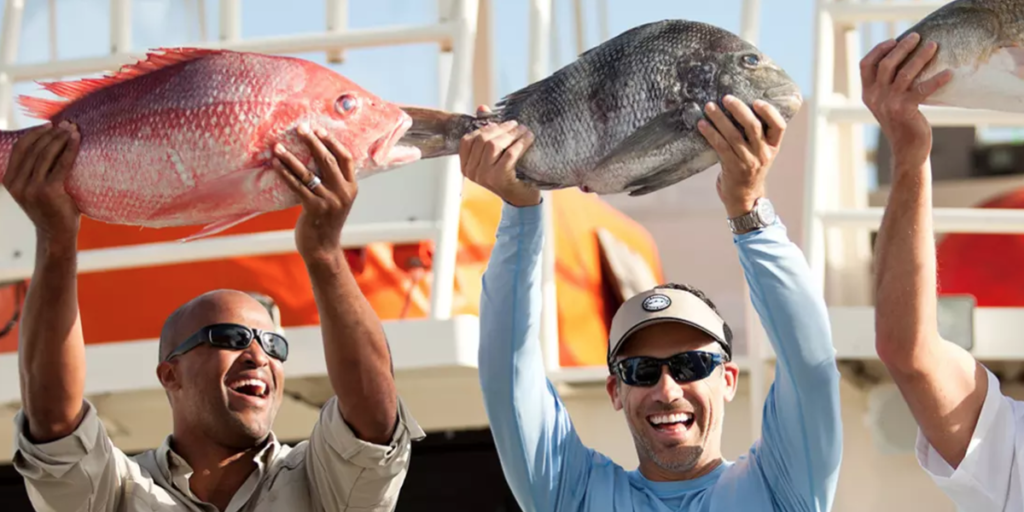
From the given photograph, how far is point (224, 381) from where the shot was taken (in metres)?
3.27

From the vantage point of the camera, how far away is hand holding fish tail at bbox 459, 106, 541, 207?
2.69 metres

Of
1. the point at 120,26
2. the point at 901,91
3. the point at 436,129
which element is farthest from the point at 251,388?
the point at 120,26

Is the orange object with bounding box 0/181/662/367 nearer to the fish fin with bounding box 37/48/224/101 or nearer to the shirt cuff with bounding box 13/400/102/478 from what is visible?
the shirt cuff with bounding box 13/400/102/478

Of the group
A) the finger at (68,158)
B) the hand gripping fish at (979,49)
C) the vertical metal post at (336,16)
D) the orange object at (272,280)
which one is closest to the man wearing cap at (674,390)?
the hand gripping fish at (979,49)

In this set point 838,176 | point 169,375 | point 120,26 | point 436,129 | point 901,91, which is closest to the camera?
point 901,91

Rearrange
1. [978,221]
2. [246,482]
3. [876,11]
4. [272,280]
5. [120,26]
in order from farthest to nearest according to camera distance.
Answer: [120,26]
[272,280]
[876,11]
[978,221]
[246,482]

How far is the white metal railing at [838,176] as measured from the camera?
5168 mm

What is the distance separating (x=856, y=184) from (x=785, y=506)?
3.55 metres

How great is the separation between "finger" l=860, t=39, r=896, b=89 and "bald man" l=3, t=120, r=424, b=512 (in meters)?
0.94

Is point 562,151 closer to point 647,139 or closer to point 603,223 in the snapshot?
point 647,139

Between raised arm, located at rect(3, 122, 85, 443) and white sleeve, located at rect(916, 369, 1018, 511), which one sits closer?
white sleeve, located at rect(916, 369, 1018, 511)

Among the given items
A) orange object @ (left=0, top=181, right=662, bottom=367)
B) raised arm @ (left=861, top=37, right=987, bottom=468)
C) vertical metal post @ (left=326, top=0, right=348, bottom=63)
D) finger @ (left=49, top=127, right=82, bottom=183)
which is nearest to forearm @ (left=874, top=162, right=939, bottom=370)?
raised arm @ (left=861, top=37, right=987, bottom=468)

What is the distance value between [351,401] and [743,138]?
3.22 ft

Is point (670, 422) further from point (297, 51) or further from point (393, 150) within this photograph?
point (297, 51)
